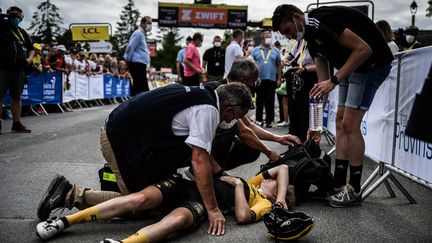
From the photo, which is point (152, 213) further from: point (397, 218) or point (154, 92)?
point (397, 218)

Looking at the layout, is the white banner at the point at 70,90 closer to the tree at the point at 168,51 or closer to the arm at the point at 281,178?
the arm at the point at 281,178

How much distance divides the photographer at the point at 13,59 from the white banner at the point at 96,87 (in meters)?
7.86

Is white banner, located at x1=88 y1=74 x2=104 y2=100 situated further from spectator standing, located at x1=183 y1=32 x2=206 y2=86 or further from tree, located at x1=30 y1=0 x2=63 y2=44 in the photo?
tree, located at x1=30 y1=0 x2=63 y2=44

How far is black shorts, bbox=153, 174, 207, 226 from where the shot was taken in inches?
114

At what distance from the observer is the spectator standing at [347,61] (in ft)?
10.7

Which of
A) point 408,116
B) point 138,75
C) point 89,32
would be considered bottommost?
point 408,116

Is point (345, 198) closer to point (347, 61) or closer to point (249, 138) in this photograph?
point (249, 138)

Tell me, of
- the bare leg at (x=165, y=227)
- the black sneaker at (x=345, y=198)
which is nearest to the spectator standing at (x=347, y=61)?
the black sneaker at (x=345, y=198)

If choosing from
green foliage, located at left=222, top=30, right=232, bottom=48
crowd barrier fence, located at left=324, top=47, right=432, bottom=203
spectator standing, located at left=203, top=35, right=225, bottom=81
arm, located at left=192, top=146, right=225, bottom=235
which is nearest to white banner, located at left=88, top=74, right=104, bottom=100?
spectator standing, located at left=203, top=35, right=225, bottom=81

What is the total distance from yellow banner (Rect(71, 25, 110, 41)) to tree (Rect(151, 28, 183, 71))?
62867 millimetres

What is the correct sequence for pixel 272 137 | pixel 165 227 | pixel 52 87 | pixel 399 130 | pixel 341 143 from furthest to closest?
pixel 52 87 < pixel 272 137 < pixel 399 130 < pixel 341 143 < pixel 165 227

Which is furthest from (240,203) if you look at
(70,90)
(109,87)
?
(109,87)

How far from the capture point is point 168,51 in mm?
105500

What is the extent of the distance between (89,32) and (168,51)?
7083cm
